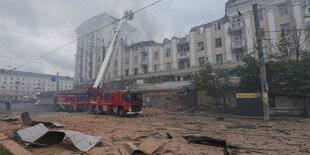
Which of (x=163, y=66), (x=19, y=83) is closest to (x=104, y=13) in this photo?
(x=163, y=66)

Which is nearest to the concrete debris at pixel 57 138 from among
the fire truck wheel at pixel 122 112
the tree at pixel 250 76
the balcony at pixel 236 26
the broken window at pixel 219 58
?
the fire truck wheel at pixel 122 112

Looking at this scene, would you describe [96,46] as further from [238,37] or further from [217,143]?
[217,143]

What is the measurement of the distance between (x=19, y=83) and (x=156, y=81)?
339 feet

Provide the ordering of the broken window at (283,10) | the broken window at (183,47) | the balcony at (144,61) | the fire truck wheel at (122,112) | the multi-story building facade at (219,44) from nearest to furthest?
the fire truck wheel at (122,112)
the multi-story building facade at (219,44)
the broken window at (283,10)
the broken window at (183,47)
the balcony at (144,61)

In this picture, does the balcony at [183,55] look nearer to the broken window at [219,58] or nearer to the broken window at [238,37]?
the broken window at [219,58]

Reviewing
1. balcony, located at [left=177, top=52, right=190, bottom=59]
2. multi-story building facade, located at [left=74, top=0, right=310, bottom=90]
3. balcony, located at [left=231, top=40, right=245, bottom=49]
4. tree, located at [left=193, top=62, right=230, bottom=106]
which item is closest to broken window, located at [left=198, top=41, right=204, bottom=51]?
multi-story building facade, located at [left=74, top=0, right=310, bottom=90]

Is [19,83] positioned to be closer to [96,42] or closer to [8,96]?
[8,96]

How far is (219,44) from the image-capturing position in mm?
30422

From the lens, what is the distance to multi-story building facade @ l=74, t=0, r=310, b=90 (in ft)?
80.5

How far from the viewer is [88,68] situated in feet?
175

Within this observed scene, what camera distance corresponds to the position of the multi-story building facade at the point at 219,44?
2455 cm

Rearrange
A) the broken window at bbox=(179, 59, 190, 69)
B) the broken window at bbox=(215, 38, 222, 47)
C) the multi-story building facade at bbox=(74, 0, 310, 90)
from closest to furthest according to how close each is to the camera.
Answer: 1. the multi-story building facade at bbox=(74, 0, 310, 90)
2. the broken window at bbox=(215, 38, 222, 47)
3. the broken window at bbox=(179, 59, 190, 69)

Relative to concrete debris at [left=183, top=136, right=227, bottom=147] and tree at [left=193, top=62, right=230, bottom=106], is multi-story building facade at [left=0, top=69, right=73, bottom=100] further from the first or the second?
concrete debris at [left=183, top=136, right=227, bottom=147]

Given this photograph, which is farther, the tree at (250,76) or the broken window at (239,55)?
the broken window at (239,55)
